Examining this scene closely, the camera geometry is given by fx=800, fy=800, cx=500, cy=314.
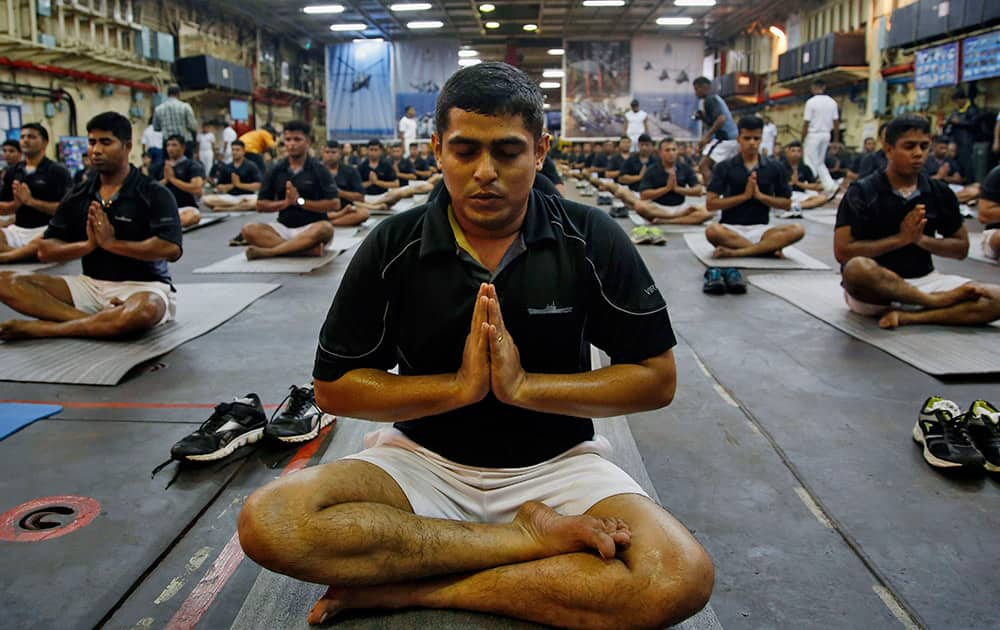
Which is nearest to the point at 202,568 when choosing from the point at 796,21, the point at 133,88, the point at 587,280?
the point at 587,280

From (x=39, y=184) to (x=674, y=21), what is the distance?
19.2m

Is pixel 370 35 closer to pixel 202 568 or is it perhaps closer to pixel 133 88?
pixel 133 88

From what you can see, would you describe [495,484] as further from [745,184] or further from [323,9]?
[323,9]

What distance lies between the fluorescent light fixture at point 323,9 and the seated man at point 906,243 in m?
18.2

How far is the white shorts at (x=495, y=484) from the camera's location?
6.12ft

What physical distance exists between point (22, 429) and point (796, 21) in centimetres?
2317

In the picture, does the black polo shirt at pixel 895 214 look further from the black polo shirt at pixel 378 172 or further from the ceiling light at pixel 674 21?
the ceiling light at pixel 674 21

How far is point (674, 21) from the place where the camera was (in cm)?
2253

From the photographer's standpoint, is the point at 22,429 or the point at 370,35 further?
the point at 370,35

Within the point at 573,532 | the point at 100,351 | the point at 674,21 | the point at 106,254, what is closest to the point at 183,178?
the point at 106,254

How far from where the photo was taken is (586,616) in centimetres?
168

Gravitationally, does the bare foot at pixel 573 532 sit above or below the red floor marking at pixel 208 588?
above

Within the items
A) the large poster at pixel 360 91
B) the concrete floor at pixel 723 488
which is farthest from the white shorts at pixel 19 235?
the large poster at pixel 360 91

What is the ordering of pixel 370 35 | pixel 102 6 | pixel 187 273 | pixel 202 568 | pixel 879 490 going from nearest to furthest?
pixel 202 568 → pixel 879 490 → pixel 187 273 → pixel 102 6 → pixel 370 35
